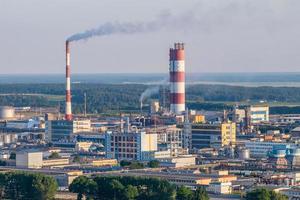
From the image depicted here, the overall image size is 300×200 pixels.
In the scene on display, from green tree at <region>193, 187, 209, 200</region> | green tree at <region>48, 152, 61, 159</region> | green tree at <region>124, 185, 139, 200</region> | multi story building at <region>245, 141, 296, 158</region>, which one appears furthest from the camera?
multi story building at <region>245, 141, 296, 158</region>

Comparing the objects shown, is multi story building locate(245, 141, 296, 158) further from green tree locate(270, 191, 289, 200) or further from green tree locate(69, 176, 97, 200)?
green tree locate(270, 191, 289, 200)

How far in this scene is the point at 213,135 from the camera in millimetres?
39250

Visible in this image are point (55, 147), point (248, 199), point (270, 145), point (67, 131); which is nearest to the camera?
point (248, 199)

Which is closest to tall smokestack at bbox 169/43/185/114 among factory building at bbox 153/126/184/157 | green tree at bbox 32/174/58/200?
factory building at bbox 153/126/184/157

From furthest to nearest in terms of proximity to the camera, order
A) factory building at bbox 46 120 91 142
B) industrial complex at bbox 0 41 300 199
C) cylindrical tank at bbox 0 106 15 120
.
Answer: cylindrical tank at bbox 0 106 15 120, factory building at bbox 46 120 91 142, industrial complex at bbox 0 41 300 199

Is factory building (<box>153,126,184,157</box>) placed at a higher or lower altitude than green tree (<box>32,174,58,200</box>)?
higher

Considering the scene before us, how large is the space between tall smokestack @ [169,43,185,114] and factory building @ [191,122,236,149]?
5395mm

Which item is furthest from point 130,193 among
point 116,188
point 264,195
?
point 264,195

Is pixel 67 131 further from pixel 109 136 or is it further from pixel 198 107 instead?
pixel 198 107

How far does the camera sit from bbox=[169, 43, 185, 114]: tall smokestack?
45312 millimetres

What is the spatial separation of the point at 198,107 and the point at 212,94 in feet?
49.3

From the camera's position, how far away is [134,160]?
34688 millimetres

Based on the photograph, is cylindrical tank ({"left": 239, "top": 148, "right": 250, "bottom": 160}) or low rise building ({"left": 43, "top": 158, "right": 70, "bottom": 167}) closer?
low rise building ({"left": 43, "top": 158, "right": 70, "bottom": 167})

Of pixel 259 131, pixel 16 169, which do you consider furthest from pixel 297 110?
pixel 16 169
